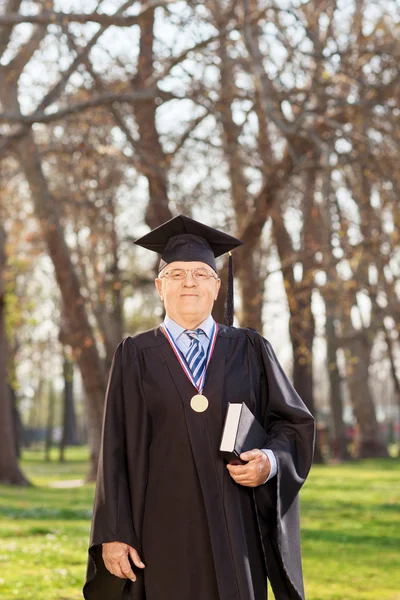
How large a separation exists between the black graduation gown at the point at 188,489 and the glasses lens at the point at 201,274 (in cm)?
32

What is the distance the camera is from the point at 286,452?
4734 millimetres

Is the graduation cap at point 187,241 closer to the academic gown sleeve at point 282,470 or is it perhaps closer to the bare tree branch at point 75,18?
the academic gown sleeve at point 282,470

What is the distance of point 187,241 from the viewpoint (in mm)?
5047

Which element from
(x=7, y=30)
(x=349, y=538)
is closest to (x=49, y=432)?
(x=7, y=30)

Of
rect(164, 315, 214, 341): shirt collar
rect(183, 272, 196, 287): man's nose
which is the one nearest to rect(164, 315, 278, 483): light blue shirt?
rect(164, 315, 214, 341): shirt collar

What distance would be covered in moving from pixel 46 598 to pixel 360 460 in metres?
25.7

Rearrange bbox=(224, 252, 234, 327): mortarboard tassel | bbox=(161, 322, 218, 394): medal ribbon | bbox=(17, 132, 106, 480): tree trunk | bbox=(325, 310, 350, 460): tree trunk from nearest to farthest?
1. bbox=(161, 322, 218, 394): medal ribbon
2. bbox=(224, 252, 234, 327): mortarboard tassel
3. bbox=(17, 132, 106, 480): tree trunk
4. bbox=(325, 310, 350, 460): tree trunk

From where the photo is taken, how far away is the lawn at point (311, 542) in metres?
8.75

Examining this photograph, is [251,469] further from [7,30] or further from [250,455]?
[7,30]

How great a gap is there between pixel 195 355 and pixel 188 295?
26 centimetres

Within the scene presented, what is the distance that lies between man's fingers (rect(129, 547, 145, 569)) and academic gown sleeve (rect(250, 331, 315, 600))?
0.54 m

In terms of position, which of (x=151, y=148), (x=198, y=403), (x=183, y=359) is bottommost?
(x=198, y=403)

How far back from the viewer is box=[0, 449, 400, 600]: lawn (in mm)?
8750

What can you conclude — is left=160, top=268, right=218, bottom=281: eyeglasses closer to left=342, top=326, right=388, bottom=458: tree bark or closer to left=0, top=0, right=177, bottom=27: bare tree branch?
left=0, top=0, right=177, bottom=27: bare tree branch
